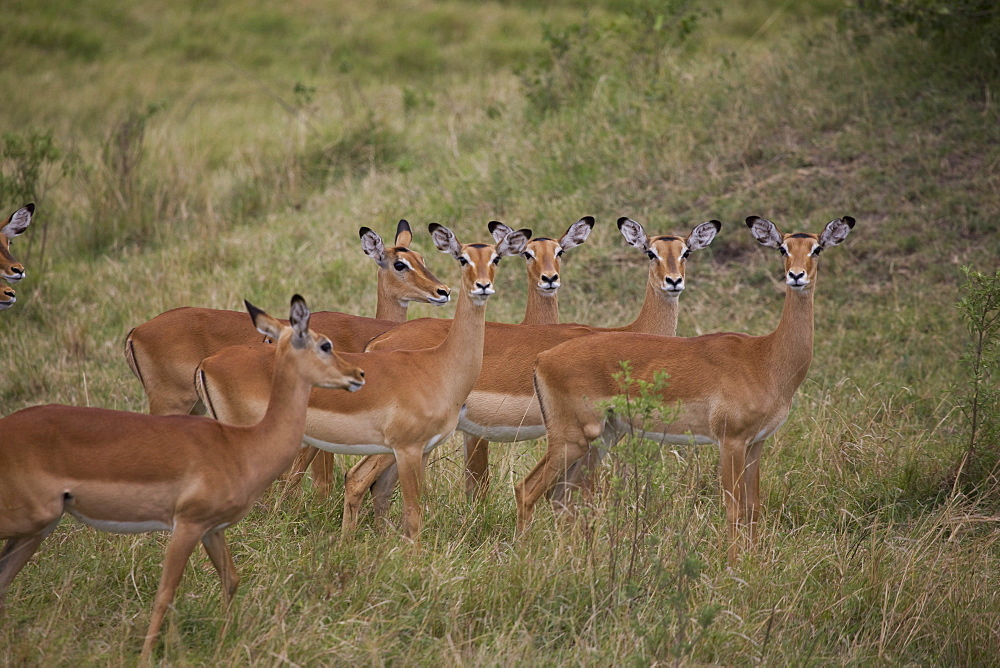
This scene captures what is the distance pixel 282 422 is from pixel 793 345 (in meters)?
2.57

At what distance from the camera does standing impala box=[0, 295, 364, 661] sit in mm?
4074

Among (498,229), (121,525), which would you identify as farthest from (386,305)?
(121,525)

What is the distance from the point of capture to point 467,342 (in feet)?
17.7

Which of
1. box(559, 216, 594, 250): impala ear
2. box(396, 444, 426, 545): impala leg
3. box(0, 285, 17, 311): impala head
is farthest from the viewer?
box(559, 216, 594, 250): impala ear

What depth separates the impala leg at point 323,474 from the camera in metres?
5.86

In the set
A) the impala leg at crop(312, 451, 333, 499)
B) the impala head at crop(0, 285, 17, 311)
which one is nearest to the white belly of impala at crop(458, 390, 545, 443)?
the impala leg at crop(312, 451, 333, 499)

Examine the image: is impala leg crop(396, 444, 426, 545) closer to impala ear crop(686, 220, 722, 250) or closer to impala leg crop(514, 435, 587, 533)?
impala leg crop(514, 435, 587, 533)

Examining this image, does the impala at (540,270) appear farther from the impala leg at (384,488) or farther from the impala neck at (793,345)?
the impala neck at (793,345)

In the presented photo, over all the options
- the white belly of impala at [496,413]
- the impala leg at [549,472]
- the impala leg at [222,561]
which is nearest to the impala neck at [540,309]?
the white belly of impala at [496,413]

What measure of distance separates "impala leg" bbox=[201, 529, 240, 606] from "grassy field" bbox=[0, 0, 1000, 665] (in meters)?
0.08

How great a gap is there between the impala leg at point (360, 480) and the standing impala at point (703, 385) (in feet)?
2.26

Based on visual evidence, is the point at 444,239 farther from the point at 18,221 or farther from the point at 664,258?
the point at 18,221

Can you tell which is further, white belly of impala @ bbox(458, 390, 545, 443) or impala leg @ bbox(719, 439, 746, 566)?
white belly of impala @ bbox(458, 390, 545, 443)

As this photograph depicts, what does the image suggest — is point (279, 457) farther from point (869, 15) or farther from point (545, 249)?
point (869, 15)
